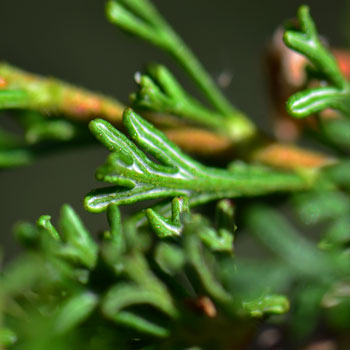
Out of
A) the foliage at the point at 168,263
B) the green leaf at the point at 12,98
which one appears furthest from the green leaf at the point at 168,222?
the green leaf at the point at 12,98

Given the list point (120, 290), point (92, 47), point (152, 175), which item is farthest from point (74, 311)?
point (92, 47)

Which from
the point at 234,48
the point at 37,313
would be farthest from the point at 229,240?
the point at 234,48

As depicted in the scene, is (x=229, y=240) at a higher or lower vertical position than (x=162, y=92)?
lower

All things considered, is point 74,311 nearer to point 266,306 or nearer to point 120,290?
point 120,290

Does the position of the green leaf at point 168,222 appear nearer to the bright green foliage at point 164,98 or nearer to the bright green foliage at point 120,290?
the bright green foliage at point 120,290

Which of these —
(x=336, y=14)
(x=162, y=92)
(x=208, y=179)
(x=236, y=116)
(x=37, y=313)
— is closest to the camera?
(x=37, y=313)

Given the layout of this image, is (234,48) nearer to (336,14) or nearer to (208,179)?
(336,14)
